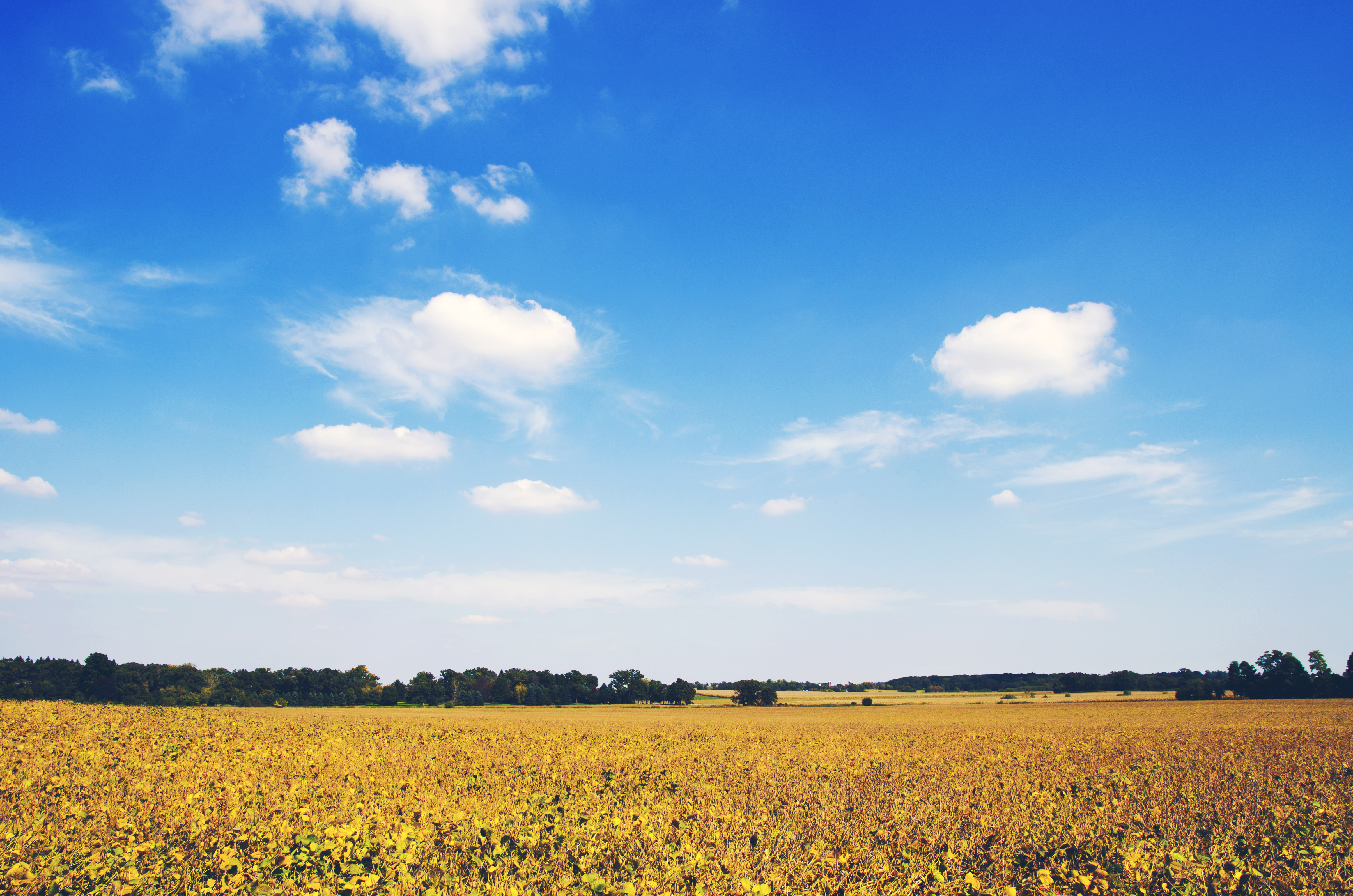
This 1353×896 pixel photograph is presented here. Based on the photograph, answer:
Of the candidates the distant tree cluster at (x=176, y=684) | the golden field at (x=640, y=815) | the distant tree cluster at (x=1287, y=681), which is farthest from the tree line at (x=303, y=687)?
the distant tree cluster at (x=1287, y=681)

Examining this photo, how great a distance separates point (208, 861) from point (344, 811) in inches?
107

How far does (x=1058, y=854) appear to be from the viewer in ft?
26.8

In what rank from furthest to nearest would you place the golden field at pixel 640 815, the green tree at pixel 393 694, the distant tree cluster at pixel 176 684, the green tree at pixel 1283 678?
the green tree at pixel 393 694
the green tree at pixel 1283 678
the distant tree cluster at pixel 176 684
the golden field at pixel 640 815

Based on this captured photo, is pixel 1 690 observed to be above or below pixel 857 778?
below

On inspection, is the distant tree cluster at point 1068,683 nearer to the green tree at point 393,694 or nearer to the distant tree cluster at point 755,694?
the distant tree cluster at point 755,694

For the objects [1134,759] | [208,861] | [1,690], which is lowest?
[1,690]

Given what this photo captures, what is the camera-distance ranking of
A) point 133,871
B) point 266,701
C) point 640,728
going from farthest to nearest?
point 266,701, point 640,728, point 133,871

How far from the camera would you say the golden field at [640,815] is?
279 inches

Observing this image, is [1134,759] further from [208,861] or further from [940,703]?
[940,703]

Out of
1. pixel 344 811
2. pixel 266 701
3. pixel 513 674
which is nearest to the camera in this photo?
pixel 344 811

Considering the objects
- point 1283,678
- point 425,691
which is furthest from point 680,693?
point 1283,678

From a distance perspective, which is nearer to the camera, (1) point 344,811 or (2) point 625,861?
(2) point 625,861

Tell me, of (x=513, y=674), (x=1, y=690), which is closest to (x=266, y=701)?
(x=1, y=690)

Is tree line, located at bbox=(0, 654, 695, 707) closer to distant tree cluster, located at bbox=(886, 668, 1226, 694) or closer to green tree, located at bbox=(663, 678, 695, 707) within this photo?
green tree, located at bbox=(663, 678, 695, 707)
